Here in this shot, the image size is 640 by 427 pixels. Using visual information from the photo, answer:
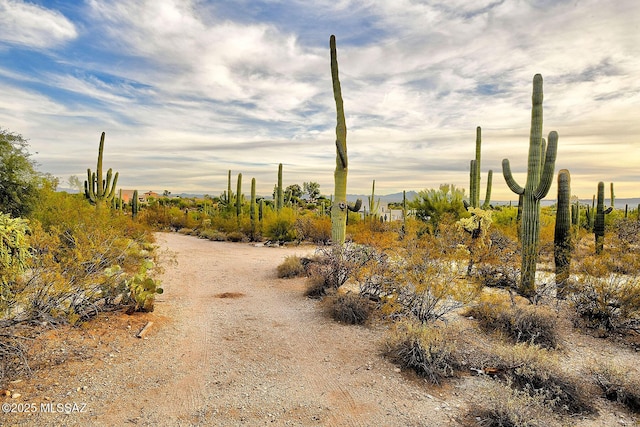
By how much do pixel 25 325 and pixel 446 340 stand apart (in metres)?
5.71

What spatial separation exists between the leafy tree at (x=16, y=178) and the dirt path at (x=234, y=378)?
8873 mm

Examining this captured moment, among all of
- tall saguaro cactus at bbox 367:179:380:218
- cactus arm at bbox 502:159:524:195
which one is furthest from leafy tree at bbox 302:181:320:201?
cactus arm at bbox 502:159:524:195

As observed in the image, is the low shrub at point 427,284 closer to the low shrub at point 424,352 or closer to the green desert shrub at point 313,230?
the low shrub at point 424,352

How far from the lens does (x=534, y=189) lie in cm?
974

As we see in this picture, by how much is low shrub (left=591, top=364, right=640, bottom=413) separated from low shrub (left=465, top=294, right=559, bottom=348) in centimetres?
105

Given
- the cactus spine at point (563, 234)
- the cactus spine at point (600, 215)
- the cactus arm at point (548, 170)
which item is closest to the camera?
the cactus spine at point (563, 234)

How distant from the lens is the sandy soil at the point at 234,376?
4461mm

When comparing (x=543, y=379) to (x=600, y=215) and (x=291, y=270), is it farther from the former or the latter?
(x=600, y=215)

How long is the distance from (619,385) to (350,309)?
13.1 feet

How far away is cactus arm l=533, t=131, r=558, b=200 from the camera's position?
Result: 9.45 metres

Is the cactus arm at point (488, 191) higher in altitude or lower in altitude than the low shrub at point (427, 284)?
higher

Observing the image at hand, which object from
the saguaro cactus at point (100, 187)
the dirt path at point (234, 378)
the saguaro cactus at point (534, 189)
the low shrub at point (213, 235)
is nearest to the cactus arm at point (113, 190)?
the saguaro cactus at point (100, 187)

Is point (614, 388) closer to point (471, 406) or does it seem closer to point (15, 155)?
point (471, 406)

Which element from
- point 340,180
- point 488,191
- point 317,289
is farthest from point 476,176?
point 317,289
